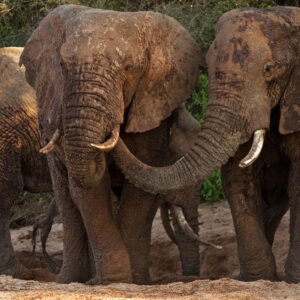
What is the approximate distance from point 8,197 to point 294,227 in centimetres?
265

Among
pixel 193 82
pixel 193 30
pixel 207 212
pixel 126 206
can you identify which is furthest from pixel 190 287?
pixel 193 30

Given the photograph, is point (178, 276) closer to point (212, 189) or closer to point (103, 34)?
point (103, 34)

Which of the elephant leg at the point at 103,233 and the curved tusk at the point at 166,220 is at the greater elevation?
the elephant leg at the point at 103,233

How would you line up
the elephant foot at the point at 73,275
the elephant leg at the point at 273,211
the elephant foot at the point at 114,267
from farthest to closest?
the elephant leg at the point at 273,211, the elephant foot at the point at 73,275, the elephant foot at the point at 114,267

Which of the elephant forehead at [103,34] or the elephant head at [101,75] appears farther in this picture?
the elephant forehead at [103,34]

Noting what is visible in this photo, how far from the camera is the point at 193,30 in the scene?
1068 cm

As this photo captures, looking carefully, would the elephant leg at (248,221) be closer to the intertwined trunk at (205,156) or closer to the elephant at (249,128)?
the elephant at (249,128)

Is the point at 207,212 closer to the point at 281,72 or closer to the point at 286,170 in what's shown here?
the point at 286,170

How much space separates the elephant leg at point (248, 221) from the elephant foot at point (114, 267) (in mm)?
867

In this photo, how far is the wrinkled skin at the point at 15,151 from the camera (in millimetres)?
7582

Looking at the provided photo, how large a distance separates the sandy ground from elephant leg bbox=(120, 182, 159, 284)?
10.8 inches

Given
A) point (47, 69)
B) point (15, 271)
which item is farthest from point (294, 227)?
point (15, 271)

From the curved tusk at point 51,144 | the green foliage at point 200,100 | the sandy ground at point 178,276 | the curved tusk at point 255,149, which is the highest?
the curved tusk at point 51,144

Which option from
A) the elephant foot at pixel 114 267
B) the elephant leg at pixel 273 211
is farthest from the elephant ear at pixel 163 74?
the elephant leg at pixel 273 211
